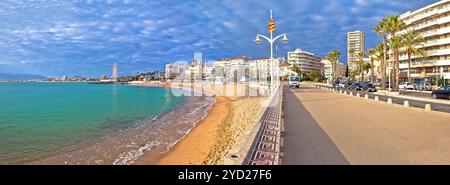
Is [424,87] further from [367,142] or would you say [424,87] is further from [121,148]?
[121,148]

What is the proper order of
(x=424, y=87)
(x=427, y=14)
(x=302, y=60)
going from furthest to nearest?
1. (x=302, y=60)
2. (x=427, y=14)
3. (x=424, y=87)

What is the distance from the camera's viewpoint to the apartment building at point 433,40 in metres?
54.8

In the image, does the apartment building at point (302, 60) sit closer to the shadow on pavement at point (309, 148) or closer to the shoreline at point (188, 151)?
the shoreline at point (188, 151)

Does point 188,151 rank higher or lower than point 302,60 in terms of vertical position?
lower

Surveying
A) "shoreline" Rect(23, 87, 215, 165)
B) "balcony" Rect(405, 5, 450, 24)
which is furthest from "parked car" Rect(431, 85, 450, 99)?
"balcony" Rect(405, 5, 450, 24)

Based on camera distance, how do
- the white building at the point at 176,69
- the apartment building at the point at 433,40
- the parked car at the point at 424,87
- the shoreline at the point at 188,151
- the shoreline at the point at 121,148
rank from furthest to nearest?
the white building at the point at 176,69
the apartment building at the point at 433,40
the parked car at the point at 424,87
the shoreline at the point at 121,148
the shoreline at the point at 188,151

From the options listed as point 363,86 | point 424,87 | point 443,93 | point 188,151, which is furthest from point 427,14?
point 188,151

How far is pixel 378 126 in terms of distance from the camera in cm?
1012

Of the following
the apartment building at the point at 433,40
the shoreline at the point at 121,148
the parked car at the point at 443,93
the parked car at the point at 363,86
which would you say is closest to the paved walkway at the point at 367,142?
the shoreline at the point at 121,148

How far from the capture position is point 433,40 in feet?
191

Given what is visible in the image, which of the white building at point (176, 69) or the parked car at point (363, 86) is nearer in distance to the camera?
the parked car at point (363, 86)
